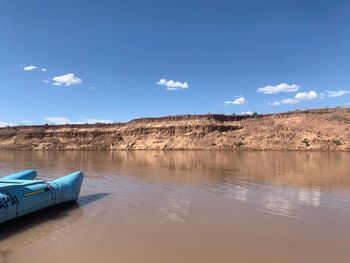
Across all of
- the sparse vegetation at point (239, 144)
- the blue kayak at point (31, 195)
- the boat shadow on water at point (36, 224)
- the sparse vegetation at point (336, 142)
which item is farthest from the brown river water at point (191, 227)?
the sparse vegetation at point (239, 144)

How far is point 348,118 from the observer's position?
2382 inches

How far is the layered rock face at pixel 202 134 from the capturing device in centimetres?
5762

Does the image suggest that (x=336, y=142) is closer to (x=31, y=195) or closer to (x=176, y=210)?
(x=176, y=210)

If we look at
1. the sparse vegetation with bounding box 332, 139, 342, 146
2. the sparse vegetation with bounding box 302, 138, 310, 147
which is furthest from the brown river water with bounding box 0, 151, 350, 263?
the sparse vegetation with bounding box 302, 138, 310, 147

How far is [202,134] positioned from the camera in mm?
70625

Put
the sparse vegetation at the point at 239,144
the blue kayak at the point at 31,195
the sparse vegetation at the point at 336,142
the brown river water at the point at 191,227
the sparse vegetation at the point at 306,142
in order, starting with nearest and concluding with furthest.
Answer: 1. the brown river water at the point at 191,227
2. the blue kayak at the point at 31,195
3. the sparse vegetation at the point at 336,142
4. the sparse vegetation at the point at 306,142
5. the sparse vegetation at the point at 239,144

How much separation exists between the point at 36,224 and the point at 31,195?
1.10m

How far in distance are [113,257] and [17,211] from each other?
4487 mm

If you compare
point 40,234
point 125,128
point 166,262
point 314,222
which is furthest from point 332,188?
point 125,128

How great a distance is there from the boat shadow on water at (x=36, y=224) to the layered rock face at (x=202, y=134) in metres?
46.1

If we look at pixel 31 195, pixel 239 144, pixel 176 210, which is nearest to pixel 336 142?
pixel 239 144

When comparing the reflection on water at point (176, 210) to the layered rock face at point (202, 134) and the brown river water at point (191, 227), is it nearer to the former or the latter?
the brown river water at point (191, 227)

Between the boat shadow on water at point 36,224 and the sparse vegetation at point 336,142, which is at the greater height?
the sparse vegetation at point 336,142

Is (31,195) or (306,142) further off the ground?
(306,142)
